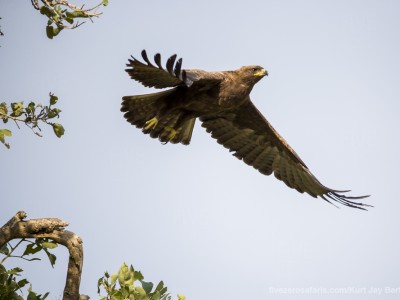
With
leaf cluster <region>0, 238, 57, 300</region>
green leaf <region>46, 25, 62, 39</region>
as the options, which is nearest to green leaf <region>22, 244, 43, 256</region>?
leaf cluster <region>0, 238, 57, 300</region>

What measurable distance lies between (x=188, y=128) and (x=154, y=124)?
34.0 inches

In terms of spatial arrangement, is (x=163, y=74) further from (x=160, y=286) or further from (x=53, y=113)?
(x=160, y=286)

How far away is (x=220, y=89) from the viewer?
9.93 m

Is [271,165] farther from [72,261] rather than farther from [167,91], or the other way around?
[72,261]

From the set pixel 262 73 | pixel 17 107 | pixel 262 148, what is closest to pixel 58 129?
pixel 17 107

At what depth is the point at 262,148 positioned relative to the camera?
39.4ft

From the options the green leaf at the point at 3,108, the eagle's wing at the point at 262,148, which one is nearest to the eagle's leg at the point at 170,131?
the eagle's wing at the point at 262,148

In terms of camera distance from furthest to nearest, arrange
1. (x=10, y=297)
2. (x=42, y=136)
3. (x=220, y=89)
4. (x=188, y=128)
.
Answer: (x=188, y=128), (x=220, y=89), (x=42, y=136), (x=10, y=297)

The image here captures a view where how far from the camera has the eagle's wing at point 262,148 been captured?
11656mm

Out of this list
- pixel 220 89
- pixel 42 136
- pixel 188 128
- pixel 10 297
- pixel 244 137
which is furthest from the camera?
pixel 244 137

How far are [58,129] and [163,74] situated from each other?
9.01 feet

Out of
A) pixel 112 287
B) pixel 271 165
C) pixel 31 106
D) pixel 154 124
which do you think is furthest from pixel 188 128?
pixel 112 287

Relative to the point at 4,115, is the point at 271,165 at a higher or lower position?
higher

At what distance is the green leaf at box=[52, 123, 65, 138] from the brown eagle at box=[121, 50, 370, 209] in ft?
6.68
